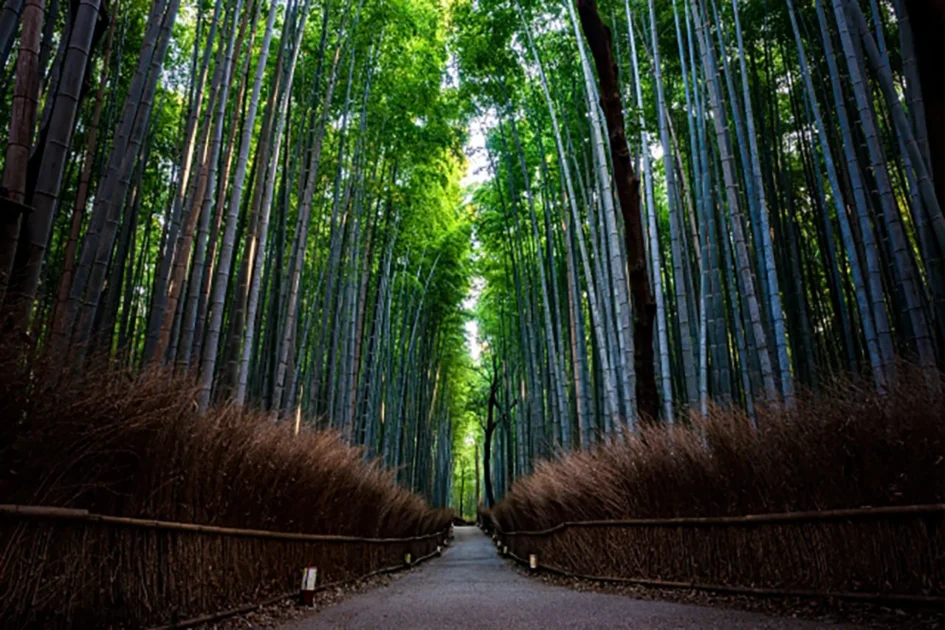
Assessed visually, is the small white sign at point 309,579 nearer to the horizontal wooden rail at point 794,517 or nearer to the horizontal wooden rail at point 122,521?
the horizontal wooden rail at point 122,521

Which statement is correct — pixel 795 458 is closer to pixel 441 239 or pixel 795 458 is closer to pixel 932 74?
pixel 932 74

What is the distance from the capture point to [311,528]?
395 cm

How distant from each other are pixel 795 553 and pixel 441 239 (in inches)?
384

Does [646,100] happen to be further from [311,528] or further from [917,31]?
[311,528]

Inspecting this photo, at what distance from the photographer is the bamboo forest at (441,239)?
206cm

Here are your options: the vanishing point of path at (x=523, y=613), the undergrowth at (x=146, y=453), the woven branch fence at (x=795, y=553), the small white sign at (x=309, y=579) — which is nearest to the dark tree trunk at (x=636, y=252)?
the woven branch fence at (x=795, y=553)

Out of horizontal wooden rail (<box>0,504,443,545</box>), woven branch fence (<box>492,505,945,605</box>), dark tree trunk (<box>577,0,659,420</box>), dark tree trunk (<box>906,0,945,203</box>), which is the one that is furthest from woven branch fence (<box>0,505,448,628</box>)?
dark tree trunk (<box>906,0,945,203</box>)

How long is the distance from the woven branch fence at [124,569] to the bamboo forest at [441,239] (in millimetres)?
44

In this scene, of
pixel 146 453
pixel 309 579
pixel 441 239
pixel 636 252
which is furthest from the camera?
pixel 441 239

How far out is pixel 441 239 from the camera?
38.5 feet

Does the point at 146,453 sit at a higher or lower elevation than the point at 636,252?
lower

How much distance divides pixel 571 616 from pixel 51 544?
81.8 inches

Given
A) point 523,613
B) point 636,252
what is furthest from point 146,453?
point 636,252

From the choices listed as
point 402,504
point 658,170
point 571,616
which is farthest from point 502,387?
point 571,616
